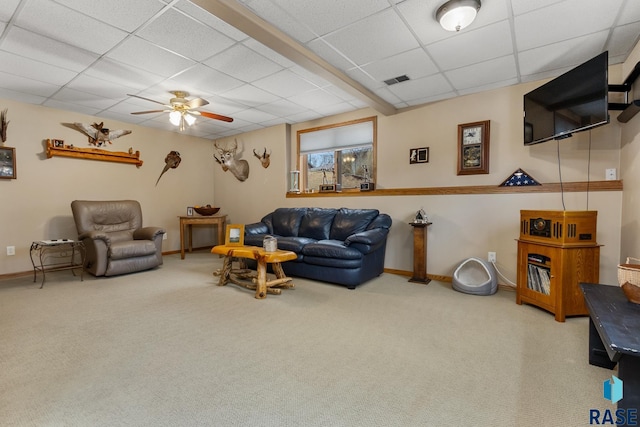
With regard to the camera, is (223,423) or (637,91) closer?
(223,423)

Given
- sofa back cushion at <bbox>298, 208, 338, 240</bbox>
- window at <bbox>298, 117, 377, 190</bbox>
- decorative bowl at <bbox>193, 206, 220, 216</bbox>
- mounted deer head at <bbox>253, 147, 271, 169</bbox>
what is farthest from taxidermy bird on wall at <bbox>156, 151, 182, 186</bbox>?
sofa back cushion at <bbox>298, 208, 338, 240</bbox>

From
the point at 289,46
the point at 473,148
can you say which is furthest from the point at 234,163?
the point at 473,148

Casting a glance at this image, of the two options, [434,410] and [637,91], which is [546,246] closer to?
[637,91]

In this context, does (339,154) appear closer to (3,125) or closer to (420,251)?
(420,251)

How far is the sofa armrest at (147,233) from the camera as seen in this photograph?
434 cm

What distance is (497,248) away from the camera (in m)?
3.54

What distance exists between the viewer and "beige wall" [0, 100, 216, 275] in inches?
162

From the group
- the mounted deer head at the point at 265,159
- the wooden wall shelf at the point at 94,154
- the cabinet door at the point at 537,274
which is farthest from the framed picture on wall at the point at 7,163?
the cabinet door at the point at 537,274

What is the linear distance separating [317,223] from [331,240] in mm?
442

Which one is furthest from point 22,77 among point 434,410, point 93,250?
point 434,410

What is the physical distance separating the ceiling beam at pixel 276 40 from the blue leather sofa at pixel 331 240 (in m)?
1.66

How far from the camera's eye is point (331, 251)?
11.6ft

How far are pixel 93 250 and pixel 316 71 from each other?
3665 mm

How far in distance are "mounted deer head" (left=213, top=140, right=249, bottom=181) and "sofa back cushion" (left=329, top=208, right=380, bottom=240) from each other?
8.62 ft
